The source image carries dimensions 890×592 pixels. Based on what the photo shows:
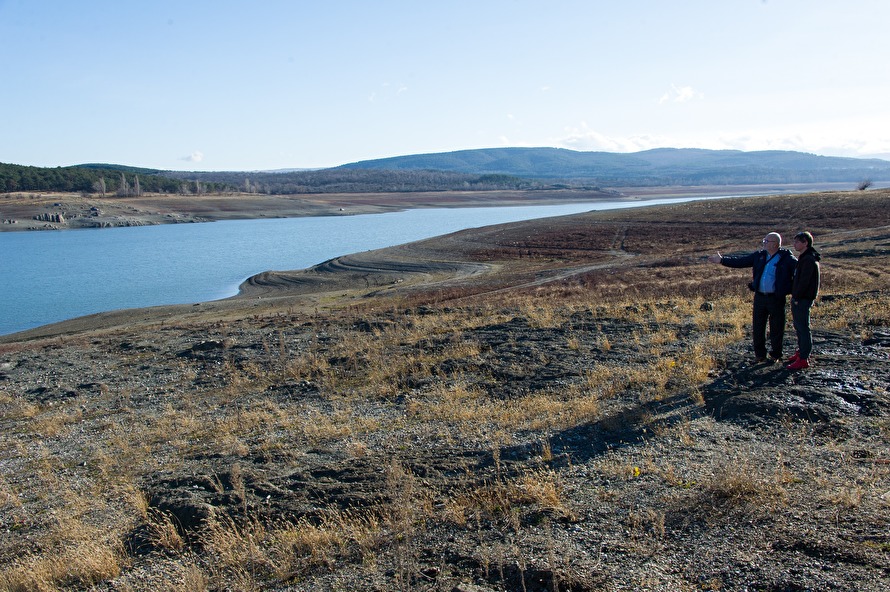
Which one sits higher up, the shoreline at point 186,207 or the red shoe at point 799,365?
the shoreline at point 186,207

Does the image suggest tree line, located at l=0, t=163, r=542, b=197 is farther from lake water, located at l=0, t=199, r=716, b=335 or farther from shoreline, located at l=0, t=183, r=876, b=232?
lake water, located at l=0, t=199, r=716, b=335

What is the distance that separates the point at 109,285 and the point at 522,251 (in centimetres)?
2733

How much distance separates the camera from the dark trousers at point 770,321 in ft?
27.5

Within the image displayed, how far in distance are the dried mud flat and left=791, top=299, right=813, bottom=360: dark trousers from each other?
356mm

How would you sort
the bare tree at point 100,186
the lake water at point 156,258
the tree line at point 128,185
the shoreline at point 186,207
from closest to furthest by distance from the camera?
the lake water at point 156,258
the shoreline at point 186,207
the tree line at point 128,185
the bare tree at point 100,186

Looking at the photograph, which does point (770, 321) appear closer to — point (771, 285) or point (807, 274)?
point (771, 285)

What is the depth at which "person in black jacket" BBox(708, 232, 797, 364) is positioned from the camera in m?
8.20

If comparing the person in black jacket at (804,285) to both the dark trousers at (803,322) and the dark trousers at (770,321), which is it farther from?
the dark trousers at (770,321)

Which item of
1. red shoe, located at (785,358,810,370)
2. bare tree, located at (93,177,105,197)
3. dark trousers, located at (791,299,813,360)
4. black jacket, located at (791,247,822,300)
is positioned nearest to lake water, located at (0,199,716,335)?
red shoe, located at (785,358,810,370)

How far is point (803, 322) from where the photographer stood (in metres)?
8.17

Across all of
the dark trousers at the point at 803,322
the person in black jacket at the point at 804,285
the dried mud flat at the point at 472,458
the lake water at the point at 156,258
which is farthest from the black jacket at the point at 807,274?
the lake water at the point at 156,258

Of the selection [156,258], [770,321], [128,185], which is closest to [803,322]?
[770,321]

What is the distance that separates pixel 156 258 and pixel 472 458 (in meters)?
55.7

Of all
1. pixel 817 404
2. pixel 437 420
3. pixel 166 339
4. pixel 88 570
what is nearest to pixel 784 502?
pixel 817 404
